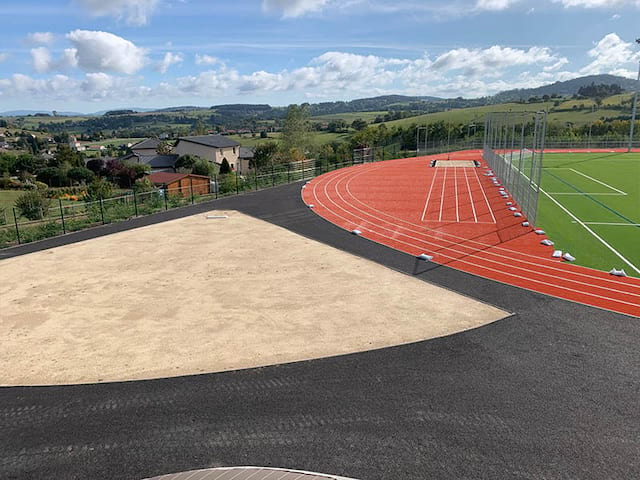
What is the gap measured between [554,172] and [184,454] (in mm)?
39041

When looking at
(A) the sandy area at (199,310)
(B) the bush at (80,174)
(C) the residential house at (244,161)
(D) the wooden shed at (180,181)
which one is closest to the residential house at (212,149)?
(C) the residential house at (244,161)

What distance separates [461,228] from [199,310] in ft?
41.9

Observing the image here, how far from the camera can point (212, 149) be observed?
66.9 metres

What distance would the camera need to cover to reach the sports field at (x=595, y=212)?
15.7m

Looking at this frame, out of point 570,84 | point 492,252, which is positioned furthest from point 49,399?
point 570,84

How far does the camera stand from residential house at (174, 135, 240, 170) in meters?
67.1

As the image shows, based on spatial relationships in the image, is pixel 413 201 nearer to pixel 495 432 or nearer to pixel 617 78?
pixel 495 432

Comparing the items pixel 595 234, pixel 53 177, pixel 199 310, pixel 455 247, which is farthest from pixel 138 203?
pixel 53 177

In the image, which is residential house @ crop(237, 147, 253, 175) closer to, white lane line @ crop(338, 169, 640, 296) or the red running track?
the red running track

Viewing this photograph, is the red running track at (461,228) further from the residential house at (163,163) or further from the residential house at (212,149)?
the residential house at (163,163)

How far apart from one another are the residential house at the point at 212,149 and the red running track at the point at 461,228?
1321 inches

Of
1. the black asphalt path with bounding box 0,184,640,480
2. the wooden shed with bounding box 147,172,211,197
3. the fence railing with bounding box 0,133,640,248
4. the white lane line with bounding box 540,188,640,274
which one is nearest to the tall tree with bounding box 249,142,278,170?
the wooden shed with bounding box 147,172,211,197

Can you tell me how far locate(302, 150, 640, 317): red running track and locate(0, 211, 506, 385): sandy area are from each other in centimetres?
282

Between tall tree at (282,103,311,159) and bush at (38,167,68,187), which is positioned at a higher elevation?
tall tree at (282,103,311,159)
